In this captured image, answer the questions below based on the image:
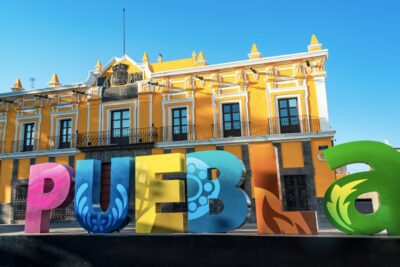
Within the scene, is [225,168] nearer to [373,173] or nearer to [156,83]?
[373,173]

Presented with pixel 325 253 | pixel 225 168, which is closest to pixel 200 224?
pixel 225 168

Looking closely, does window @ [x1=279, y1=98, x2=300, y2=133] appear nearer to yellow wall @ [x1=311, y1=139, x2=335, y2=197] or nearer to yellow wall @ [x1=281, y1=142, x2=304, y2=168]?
yellow wall @ [x1=281, y1=142, x2=304, y2=168]

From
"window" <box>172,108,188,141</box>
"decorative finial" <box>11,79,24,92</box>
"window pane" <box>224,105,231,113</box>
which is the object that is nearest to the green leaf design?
"window pane" <box>224,105,231,113</box>

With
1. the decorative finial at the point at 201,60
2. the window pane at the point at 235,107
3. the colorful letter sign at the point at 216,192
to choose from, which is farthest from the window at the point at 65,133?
the colorful letter sign at the point at 216,192

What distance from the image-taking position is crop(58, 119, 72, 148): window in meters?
20.1

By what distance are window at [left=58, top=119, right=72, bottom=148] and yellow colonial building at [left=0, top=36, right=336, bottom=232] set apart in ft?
0.21

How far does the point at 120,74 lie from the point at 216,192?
14.2 meters

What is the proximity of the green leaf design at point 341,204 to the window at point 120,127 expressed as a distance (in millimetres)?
13911

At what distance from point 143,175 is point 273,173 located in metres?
3.30

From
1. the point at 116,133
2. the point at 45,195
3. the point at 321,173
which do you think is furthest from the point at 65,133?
the point at 321,173

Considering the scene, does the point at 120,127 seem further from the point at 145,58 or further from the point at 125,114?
the point at 145,58

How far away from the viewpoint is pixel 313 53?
16.9 metres

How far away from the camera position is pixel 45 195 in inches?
352

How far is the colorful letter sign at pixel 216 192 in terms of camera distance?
766 centimetres
